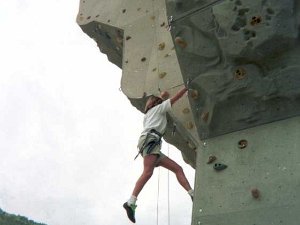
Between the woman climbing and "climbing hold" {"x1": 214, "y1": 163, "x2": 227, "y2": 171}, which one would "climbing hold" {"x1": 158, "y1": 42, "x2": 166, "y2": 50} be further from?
"climbing hold" {"x1": 214, "y1": 163, "x2": 227, "y2": 171}

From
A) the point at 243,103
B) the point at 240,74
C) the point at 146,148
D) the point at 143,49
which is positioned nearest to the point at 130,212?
the point at 146,148

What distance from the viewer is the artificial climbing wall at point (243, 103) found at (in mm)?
4316

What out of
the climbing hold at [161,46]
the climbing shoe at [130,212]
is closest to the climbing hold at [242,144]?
the climbing shoe at [130,212]

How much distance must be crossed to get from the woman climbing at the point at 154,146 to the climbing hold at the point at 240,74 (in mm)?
853

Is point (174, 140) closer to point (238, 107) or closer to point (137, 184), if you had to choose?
point (137, 184)

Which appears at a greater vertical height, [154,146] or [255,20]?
[255,20]

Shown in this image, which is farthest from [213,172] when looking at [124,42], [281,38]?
[124,42]

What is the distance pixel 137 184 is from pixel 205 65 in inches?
57.7

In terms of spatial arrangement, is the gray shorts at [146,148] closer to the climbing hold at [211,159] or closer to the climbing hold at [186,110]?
the climbing hold at [186,110]

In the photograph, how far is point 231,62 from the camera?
4750 millimetres

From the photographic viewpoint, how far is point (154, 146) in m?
5.35

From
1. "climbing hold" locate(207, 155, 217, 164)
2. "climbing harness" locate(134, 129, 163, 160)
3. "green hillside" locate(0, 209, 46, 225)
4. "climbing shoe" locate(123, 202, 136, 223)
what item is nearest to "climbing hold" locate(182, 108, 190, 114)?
"climbing harness" locate(134, 129, 163, 160)

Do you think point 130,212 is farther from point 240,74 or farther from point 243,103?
point 240,74

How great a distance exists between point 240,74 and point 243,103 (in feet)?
0.94
